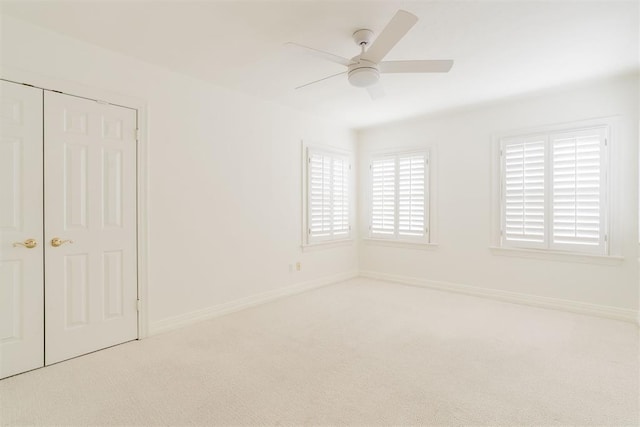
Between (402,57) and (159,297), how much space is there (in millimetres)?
3301

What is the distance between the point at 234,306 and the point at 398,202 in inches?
118

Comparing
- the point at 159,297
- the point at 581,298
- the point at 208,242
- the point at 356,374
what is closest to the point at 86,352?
the point at 159,297

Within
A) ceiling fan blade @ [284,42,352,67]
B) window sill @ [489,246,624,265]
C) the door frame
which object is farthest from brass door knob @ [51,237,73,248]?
window sill @ [489,246,624,265]

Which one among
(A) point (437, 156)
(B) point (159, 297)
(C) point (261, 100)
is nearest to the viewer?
(B) point (159, 297)

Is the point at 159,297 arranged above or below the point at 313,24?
below

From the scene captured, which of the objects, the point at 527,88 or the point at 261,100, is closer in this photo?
the point at 527,88

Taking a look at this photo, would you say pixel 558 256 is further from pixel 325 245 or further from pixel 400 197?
pixel 325 245

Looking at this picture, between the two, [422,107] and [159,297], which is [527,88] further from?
[159,297]

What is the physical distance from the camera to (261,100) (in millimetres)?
4211

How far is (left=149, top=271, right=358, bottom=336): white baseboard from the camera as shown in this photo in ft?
10.8

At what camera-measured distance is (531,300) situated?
13.6 ft

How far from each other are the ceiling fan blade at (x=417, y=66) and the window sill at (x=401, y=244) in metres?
3.03

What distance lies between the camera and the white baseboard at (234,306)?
130 inches

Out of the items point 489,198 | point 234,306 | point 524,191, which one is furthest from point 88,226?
point 524,191
